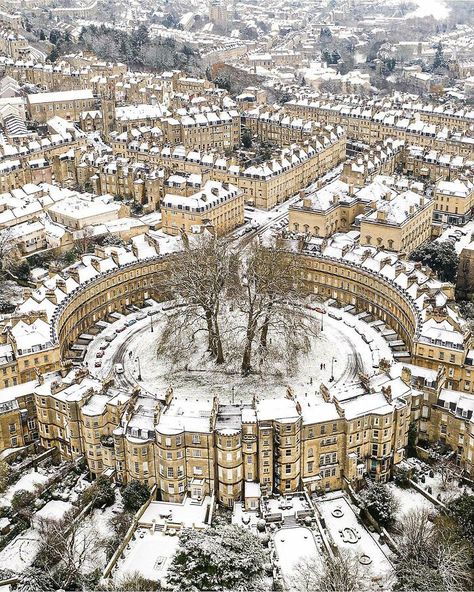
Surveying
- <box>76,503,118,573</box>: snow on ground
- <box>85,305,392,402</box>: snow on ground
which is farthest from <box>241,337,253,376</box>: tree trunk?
<box>76,503,118,573</box>: snow on ground

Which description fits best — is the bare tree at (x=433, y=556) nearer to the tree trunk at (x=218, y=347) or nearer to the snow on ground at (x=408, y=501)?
the snow on ground at (x=408, y=501)

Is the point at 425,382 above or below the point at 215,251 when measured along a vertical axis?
below

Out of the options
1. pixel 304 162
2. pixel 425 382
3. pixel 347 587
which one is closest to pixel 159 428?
pixel 347 587

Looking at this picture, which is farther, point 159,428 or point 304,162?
point 304,162

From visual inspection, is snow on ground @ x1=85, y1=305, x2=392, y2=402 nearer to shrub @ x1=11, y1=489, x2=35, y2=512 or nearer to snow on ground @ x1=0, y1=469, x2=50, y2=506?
snow on ground @ x1=0, y1=469, x2=50, y2=506

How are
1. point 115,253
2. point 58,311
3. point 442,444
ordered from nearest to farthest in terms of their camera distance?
point 442,444, point 58,311, point 115,253

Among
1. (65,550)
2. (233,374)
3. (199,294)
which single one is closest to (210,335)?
(199,294)

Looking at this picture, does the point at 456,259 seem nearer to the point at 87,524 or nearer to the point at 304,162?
the point at 304,162
